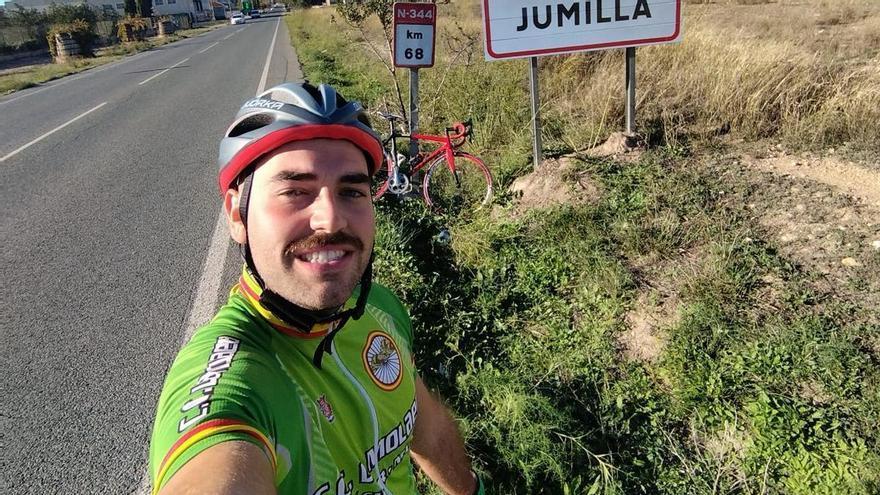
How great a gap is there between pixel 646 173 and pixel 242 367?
12.8 feet

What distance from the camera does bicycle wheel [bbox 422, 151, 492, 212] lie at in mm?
5086

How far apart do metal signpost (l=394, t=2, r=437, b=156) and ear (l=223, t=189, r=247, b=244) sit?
3918 mm

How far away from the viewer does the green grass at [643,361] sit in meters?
2.24

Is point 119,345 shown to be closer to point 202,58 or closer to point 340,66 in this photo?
point 340,66

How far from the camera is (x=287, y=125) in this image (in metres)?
1.32

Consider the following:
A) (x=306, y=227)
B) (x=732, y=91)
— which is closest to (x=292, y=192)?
(x=306, y=227)

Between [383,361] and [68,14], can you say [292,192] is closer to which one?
[383,361]

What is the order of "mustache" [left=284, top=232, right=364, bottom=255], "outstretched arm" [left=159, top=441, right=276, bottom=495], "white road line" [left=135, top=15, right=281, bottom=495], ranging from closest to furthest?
"outstretched arm" [left=159, top=441, right=276, bottom=495] < "mustache" [left=284, top=232, right=364, bottom=255] < "white road line" [left=135, top=15, right=281, bottom=495]

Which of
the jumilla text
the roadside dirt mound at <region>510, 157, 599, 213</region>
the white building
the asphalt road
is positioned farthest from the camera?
the white building

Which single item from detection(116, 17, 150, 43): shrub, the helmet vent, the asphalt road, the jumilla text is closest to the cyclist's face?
the helmet vent

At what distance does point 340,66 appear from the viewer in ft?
41.8

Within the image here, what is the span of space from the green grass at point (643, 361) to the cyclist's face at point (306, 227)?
145cm

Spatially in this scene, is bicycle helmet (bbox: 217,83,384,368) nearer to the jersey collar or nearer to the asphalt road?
the jersey collar

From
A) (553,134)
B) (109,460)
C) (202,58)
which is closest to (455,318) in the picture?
(109,460)
